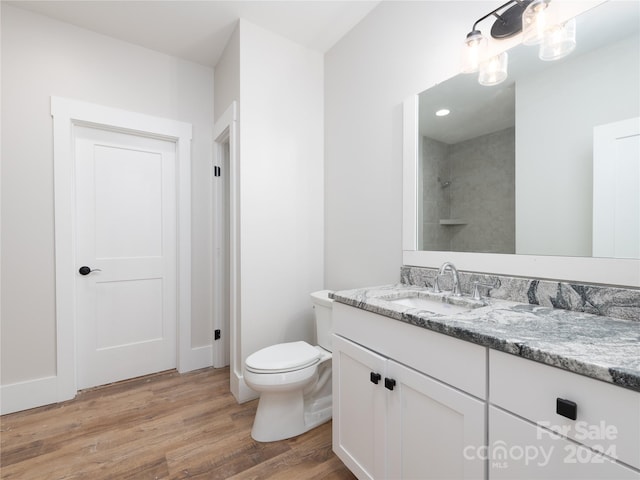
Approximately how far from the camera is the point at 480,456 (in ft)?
2.72

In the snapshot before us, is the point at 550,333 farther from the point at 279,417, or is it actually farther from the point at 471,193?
the point at 279,417

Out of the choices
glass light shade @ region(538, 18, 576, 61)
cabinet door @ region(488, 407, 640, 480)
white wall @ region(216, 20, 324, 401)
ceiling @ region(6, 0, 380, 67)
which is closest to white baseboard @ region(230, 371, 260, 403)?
white wall @ region(216, 20, 324, 401)

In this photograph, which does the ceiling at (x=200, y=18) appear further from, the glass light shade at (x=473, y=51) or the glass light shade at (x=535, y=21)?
the glass light shade at (x=535, y=21)

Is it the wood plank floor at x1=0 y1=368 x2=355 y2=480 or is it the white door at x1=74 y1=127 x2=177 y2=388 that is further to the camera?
the white door at x1=74 y1=127 x2=177 y2=388

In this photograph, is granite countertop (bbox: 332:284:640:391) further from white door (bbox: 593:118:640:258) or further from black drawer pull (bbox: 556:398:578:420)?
white door (bbox: 593:118:640:258)

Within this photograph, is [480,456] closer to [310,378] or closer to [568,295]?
[568,295]

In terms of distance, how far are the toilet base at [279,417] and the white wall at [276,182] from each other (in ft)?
1.41

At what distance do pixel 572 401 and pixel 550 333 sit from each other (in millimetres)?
200

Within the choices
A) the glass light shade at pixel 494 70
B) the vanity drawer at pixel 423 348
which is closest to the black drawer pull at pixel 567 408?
the vanity drawer at pixel 423 348

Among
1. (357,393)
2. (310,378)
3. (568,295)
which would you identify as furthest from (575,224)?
(310,378)

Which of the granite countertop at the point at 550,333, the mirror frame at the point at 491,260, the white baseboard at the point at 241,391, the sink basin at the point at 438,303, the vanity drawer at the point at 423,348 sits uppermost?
the mirror frame at the point at 491,260

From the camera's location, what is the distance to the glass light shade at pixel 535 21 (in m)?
1.15

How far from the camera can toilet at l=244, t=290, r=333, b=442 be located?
1.61m

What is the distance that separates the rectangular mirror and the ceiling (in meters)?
0.95
